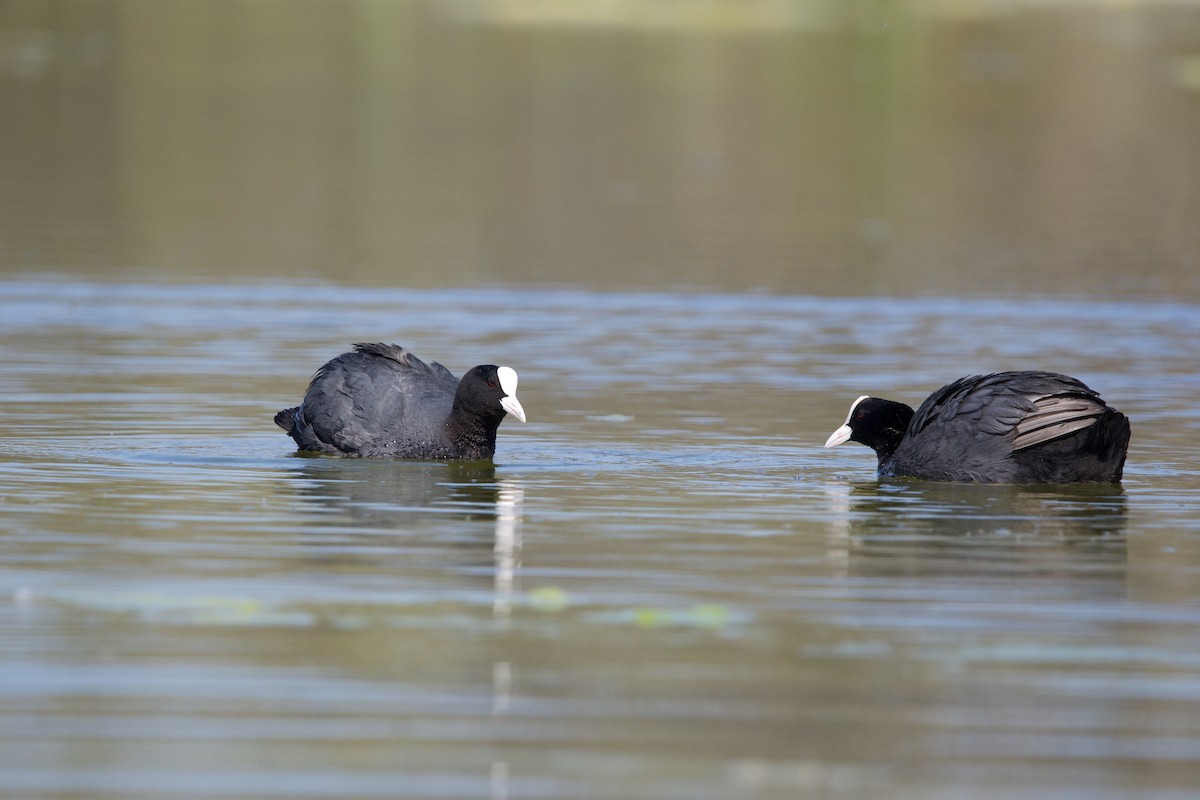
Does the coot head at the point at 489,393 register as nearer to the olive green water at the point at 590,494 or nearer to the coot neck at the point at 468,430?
the coot neck at the point at 468,430

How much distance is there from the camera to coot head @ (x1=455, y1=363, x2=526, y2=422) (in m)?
14.5

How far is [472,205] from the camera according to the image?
35.8 metres

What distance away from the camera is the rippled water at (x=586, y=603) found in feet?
23.6

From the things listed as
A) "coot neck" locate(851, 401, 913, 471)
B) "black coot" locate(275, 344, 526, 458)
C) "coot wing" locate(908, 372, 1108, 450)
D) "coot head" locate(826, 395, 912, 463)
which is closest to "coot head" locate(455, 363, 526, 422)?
"black coot" locate(275, 344, 526, 458)

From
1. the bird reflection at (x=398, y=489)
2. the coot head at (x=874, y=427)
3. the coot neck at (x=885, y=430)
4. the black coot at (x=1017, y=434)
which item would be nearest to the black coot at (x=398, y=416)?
the bird reflection at (x=398, y=489)

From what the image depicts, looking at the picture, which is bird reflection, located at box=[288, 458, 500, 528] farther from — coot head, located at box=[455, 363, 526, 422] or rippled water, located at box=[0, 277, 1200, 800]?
coot head, located at box=[455, 363, 526, 422]

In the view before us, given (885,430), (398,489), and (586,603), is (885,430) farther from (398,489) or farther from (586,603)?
(586,603)

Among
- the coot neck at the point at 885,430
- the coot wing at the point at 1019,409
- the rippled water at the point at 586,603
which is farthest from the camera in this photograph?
the coot neck at the point at 885,430

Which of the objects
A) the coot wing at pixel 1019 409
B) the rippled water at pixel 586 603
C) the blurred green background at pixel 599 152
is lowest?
the rippled water at pixel 586 603

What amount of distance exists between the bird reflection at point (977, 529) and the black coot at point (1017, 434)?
11 cm

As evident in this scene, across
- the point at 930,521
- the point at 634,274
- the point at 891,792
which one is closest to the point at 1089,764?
the point at 891,792

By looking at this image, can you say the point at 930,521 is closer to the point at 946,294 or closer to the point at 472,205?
the point at 946,294

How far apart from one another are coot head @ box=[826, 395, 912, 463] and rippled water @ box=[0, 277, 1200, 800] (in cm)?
26

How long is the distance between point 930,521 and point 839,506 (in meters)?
0.74
